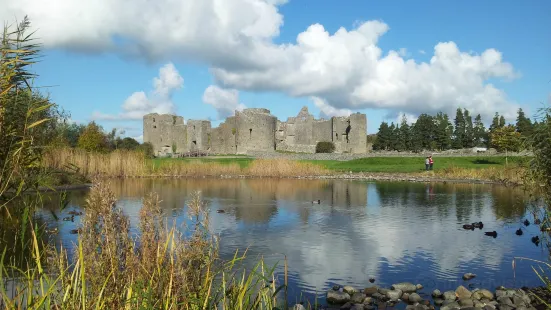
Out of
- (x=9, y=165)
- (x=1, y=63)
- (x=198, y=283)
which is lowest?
(x=198, y=283)

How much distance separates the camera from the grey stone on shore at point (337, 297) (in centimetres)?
590

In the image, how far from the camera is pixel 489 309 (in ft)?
18.0

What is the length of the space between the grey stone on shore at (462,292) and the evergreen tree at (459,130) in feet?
206

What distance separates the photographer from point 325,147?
49.4 m

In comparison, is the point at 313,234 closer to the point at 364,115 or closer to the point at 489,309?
the point at 489,309

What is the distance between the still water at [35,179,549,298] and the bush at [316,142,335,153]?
1210 inches

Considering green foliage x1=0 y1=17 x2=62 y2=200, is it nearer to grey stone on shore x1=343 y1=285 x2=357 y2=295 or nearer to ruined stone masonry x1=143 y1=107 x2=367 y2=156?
grey stone on shore x1=343 y1=285 x2=357 y2=295

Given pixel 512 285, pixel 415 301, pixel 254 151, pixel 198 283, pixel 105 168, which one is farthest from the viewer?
pixel 254 151

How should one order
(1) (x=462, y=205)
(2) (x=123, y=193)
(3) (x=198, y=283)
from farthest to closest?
(2) (x=123, y=193), (1) (x=462, y=205), (3) (x=198, y=283)

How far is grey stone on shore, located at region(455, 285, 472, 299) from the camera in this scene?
233 inches

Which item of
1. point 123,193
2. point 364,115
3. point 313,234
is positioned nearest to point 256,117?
point 364,115

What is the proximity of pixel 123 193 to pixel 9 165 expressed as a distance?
578 inches

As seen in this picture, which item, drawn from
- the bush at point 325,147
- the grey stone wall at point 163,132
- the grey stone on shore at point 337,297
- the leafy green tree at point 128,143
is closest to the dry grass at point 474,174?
the grey stone on shore at point 337,297

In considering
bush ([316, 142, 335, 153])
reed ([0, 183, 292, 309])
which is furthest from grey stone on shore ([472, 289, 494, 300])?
bush ([316, 142, 335, 153])
